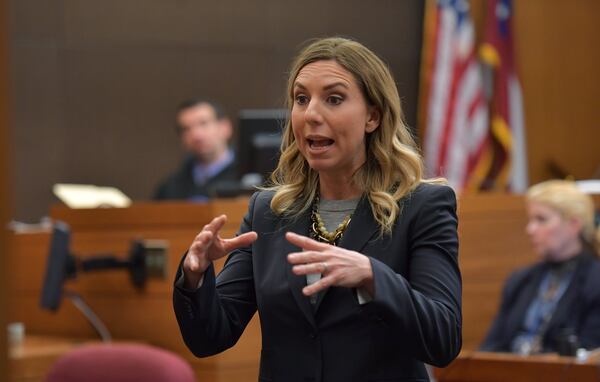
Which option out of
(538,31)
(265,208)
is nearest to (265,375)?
(265,208)

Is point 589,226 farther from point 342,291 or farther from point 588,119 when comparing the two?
point 588,119

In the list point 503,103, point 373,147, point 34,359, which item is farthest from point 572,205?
point 503,103

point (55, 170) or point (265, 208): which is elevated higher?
point (265, 208)

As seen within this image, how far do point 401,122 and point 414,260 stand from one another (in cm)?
35

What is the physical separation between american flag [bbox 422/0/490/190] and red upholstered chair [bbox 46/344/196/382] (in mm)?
7631

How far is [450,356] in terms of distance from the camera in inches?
89.4

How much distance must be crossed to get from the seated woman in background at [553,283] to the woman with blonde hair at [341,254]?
3174mm

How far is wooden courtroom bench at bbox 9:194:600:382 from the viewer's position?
18.7 ft

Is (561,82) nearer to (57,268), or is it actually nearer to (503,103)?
(503,103)

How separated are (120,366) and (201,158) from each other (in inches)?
231

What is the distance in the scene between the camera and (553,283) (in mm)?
5754

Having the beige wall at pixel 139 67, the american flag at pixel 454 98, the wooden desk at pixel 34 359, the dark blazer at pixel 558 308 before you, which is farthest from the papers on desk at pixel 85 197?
→ the american flag at pixel 454 98

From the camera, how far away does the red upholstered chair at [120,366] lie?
1.88 metres

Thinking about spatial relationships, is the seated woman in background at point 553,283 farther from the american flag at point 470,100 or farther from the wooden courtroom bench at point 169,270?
the american flag at point 470,100
